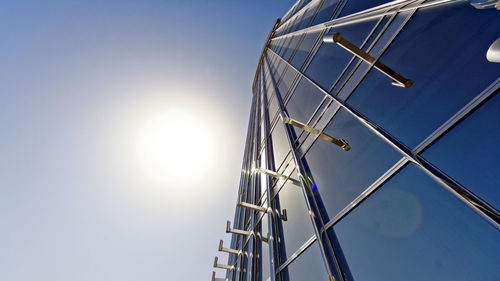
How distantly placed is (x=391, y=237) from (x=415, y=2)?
127 inches

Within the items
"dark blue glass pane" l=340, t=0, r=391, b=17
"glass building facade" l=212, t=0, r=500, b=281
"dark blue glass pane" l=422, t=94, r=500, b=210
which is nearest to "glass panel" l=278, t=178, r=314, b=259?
"glass building facade" l=212, t=0, r=500, b=281

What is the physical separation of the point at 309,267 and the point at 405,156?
98.5 inches

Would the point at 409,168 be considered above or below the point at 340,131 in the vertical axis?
below

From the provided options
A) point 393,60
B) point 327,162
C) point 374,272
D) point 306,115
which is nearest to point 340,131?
point 327,162

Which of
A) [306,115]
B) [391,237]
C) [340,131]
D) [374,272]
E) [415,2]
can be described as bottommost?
[374,272]

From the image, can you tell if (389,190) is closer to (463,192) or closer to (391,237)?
(391,237)

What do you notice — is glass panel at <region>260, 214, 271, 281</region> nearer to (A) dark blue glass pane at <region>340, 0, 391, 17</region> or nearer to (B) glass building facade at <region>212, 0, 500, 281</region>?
(B) glass building facade at <region>212, 0, 500, 281</region>

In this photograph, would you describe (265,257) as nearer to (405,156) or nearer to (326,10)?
(405,156)

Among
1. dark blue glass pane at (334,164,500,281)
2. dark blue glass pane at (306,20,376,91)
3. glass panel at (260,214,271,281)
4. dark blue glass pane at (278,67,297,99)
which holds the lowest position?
dark blue glass pane at (334,164,500,281)

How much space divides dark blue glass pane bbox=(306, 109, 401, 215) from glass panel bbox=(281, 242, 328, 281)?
0.74m

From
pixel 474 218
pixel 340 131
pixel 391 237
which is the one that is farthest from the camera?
pixel 340 131

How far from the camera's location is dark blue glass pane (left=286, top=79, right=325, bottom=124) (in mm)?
5582

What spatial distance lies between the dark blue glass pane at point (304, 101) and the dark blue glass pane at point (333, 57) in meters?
0.27

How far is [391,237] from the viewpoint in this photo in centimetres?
258
